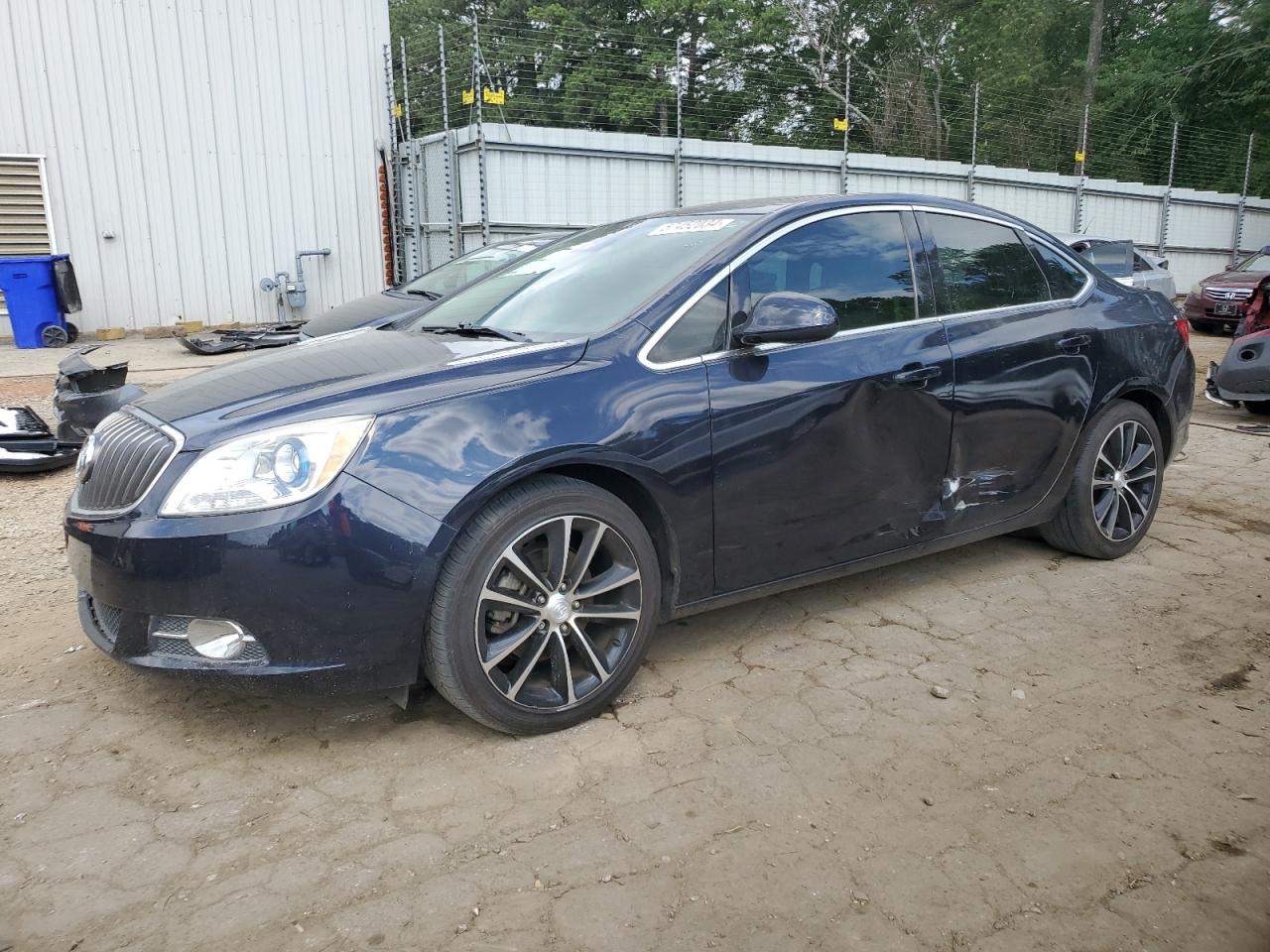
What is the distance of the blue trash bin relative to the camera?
11.8 metres

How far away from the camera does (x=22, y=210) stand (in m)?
12.7

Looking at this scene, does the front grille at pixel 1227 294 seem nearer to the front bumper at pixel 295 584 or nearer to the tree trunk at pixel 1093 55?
the front bumper at pixel 295 584

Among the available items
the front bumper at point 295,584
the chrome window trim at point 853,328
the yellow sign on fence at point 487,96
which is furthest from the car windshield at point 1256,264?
the front bumper at point 295,584

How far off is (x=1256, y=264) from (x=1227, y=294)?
2.09 m

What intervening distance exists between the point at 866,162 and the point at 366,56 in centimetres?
829

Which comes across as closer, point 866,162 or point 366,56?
point 366,56

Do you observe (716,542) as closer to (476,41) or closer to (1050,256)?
(1050,256)

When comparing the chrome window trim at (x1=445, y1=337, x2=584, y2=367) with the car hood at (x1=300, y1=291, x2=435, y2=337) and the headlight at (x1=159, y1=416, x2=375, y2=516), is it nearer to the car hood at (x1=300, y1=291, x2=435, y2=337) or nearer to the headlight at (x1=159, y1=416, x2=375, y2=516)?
the headlight at (x1=159, y1=416, x2=375, y2=516)

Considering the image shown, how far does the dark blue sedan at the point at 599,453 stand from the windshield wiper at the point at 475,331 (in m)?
0.02

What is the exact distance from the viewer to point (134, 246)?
13.3 meters

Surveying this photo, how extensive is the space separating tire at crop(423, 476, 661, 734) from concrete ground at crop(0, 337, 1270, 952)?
0.51ft

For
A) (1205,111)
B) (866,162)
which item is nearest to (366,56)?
(866,162)

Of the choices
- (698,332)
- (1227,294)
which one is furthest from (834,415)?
(1227,294)

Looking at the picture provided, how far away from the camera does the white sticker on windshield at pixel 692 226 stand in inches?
139
